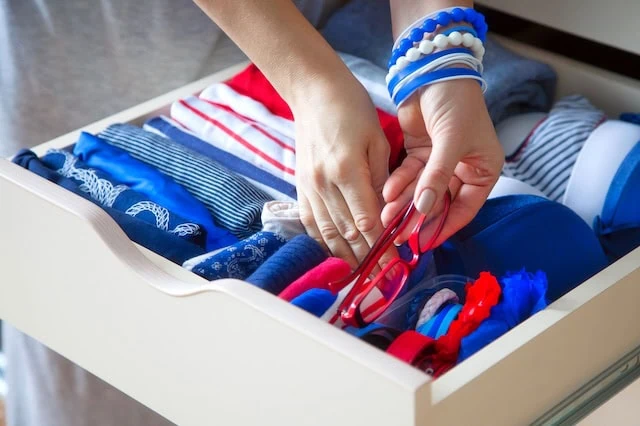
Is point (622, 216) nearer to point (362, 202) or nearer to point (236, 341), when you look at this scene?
point (362, 202)

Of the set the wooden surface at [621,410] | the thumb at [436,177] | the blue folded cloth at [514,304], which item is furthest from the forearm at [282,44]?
the wooden surface at [621,410]

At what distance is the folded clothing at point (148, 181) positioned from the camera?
0.83 meters

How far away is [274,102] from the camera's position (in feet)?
3.21

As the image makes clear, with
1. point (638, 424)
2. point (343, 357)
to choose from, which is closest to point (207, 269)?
point (343, 357)

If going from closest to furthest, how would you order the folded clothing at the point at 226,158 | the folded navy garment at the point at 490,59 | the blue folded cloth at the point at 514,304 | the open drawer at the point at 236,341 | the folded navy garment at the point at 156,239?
the open drawer at the point at 236,341
the blue folded cloth at the point at 514,304
the folded navy garment at the point at 156,239
the folded clothing at the point at 226,158
the folded navy garment at the point at 490,59

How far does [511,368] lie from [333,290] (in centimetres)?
15

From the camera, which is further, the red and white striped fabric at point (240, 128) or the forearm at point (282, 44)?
the red and white striped fabric at point (240, 128)

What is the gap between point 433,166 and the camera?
0.71 m

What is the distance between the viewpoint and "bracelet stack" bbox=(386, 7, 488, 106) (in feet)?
2.49

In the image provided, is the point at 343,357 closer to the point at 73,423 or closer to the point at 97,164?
the point at 97,164

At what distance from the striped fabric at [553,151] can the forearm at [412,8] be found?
0.22 m

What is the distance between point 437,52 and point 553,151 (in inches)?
10.5

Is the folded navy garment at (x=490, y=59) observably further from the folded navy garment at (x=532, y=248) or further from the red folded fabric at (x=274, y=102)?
the folded navy garment at (x=532, y=248)

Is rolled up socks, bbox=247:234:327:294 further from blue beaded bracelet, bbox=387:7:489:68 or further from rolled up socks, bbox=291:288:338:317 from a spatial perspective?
blue beaded bracelet, bbox=387:7:489:68
